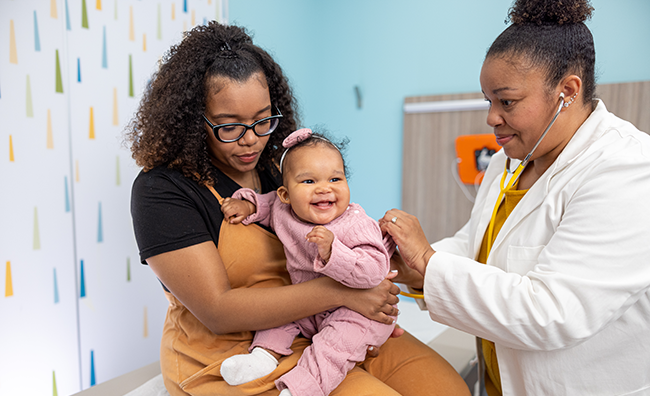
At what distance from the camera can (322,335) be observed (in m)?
1.09

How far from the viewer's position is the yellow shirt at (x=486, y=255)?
1.34 m

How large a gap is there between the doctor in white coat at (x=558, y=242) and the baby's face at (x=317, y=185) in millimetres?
195

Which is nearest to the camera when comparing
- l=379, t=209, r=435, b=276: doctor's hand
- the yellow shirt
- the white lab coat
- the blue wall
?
the white lab coat

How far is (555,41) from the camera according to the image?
108 cm

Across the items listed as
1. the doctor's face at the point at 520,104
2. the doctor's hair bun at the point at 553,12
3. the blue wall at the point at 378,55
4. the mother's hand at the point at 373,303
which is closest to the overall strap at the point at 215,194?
the mother's hand at the point at 373,303

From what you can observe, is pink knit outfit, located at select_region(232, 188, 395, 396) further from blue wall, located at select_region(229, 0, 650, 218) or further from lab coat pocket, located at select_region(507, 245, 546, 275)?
blue wall, located at select_region(229, 0, 650, 218)

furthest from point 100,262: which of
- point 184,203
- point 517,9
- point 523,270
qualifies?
point 517,9

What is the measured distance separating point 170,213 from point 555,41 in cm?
111

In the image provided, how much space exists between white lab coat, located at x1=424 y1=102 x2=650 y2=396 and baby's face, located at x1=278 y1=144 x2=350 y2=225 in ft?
1.03

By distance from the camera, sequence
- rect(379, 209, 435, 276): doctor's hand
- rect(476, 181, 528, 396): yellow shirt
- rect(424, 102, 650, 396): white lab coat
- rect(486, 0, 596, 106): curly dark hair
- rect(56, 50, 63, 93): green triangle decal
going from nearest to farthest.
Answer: rect(424, 102, 650, 396): white lab coat → rect(486, 0, 596, 106): curly dark hair → rect(379, 209, 435, 276): doctor's hand → rect(476, 181, 528, 396): yellow shirt → rect(56, 50, 63, 93): green triangle decal

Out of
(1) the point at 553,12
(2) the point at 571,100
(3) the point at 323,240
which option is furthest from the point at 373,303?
(1) the point at 553,12

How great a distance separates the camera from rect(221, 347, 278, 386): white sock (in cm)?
104

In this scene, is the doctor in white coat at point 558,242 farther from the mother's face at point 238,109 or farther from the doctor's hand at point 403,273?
the mother's face at point 238,109

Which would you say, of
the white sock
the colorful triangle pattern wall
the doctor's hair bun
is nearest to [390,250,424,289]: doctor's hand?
the white sock
